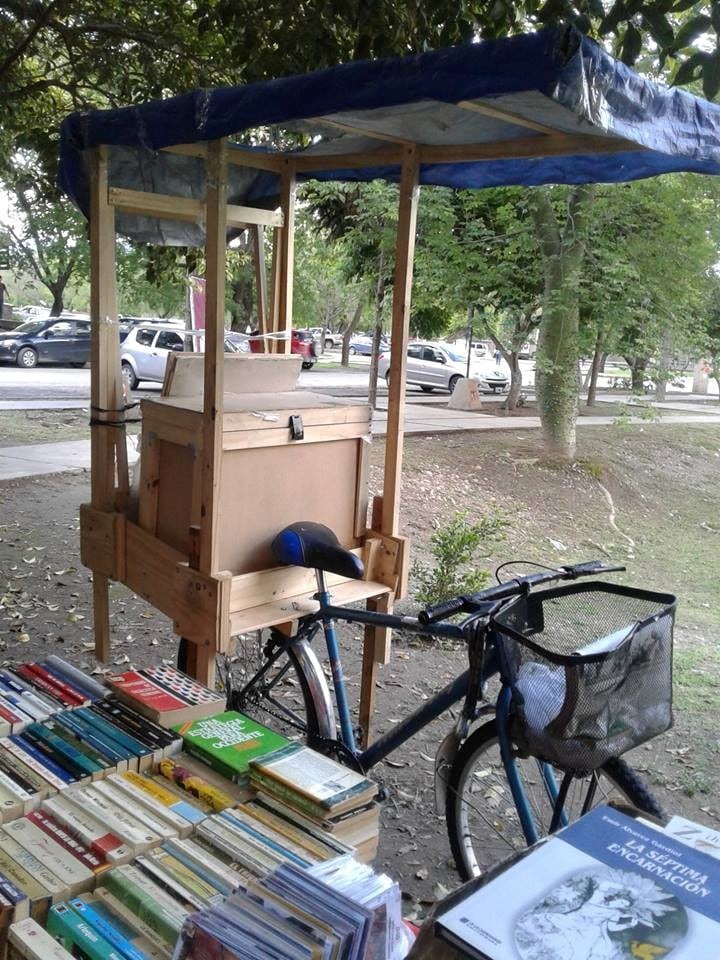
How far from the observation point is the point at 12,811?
199cm

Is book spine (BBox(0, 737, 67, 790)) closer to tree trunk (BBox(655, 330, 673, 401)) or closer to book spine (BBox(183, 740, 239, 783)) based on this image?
book spine (BBox(183, 740, 239, 783))

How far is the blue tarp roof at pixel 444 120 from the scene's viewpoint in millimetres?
2156

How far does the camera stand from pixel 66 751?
222cm

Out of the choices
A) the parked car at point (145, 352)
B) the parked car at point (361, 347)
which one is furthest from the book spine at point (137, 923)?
the parked car at point (361, 347)

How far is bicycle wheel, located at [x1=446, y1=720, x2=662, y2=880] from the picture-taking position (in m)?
2.60

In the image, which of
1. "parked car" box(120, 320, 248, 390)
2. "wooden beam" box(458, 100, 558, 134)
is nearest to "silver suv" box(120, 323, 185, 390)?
"parked car" box(120, 320, 248, 390)

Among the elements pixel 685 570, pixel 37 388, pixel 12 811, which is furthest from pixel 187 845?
pixel 37 388

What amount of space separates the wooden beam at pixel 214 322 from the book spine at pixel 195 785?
3.81 ft

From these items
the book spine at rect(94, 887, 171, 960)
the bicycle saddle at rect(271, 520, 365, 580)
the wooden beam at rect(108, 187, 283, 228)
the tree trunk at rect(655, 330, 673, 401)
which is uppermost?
the wooden beam at rect(108, 187, 283, 228)

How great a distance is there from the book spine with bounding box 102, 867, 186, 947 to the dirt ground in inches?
64.2

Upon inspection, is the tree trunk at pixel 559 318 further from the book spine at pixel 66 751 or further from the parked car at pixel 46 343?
the parked car at pixel 46 343

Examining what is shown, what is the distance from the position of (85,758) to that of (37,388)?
58.3ft

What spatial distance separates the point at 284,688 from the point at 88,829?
111 inches

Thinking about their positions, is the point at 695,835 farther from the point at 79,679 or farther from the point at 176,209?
the point at 176,209
